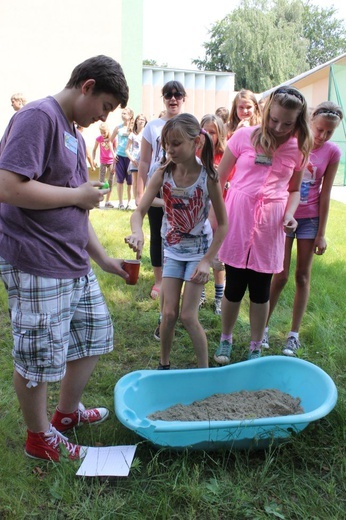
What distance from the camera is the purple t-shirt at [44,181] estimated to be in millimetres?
1451

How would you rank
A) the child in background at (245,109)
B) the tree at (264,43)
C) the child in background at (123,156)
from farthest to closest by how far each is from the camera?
the tree at (264,43), the child in background at (123,156), the child in background at (245,109)

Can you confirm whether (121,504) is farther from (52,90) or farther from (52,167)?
(52,90)

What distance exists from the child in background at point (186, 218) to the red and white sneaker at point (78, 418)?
563 mm

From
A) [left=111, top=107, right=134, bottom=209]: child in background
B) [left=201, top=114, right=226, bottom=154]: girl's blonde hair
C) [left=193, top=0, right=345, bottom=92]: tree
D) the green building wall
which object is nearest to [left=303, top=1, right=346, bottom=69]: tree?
[left=193, top=0, right=345, bottom=92]: tree

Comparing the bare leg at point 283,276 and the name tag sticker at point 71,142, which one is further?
the bare leg at point 283,276

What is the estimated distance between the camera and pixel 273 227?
8.75 ft

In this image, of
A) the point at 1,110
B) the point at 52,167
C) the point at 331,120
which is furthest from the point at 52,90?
the point at 52,167

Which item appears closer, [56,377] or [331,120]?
[56,377]

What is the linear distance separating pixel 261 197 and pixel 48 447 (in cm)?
Answer: 173

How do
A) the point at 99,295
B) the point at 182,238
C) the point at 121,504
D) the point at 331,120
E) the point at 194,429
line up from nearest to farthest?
the point at 121,504 → the point at 194,429 → the point at 99,295 → the point at 182,238 → the point at 331,120

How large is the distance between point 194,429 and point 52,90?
12968 mm

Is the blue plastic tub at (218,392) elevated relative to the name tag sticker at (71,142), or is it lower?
lower

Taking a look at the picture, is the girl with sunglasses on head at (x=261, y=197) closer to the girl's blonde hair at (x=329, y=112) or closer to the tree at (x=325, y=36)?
the girl's blonde hair at (x=329, y=112)

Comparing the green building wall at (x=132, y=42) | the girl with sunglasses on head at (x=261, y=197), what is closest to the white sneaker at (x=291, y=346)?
the girl with sunglasses on head at (x=261, y=197)
